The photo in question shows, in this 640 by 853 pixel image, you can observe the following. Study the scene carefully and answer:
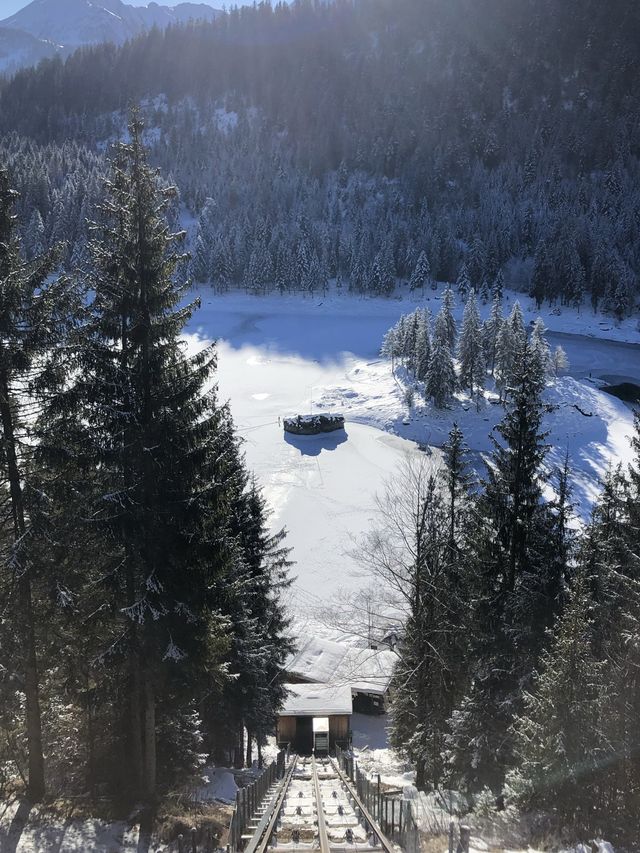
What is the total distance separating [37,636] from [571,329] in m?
116

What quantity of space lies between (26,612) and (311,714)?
16.6 m

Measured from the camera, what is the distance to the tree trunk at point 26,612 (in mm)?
10273

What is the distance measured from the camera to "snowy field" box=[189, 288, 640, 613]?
41.0 meters

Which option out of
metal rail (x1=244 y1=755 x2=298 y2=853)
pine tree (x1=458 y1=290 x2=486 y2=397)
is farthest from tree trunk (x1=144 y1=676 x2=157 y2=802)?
pine tree (x1=458 y1=290 x2=486 y2=397)

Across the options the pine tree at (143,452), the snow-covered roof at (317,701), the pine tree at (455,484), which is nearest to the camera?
the pine tree at (143,452)

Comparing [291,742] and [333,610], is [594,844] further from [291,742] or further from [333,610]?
[333,610]

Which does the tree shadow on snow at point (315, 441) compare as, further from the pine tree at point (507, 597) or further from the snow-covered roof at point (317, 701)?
the pine tree at point (507, 597)

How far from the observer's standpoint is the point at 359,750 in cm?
2638

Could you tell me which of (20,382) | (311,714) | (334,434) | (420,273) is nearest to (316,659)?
(311,714)

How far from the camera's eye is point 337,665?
28703 mm

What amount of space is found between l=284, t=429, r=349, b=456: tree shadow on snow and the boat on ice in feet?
1.41

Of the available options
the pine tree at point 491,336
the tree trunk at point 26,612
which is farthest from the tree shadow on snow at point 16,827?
the pine tree at point 491,336

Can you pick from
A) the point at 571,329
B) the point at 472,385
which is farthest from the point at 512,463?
the point at 571,329

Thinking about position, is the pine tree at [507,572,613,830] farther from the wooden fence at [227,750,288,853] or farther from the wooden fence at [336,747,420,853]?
the wooden fence at [227,750,288,853]
